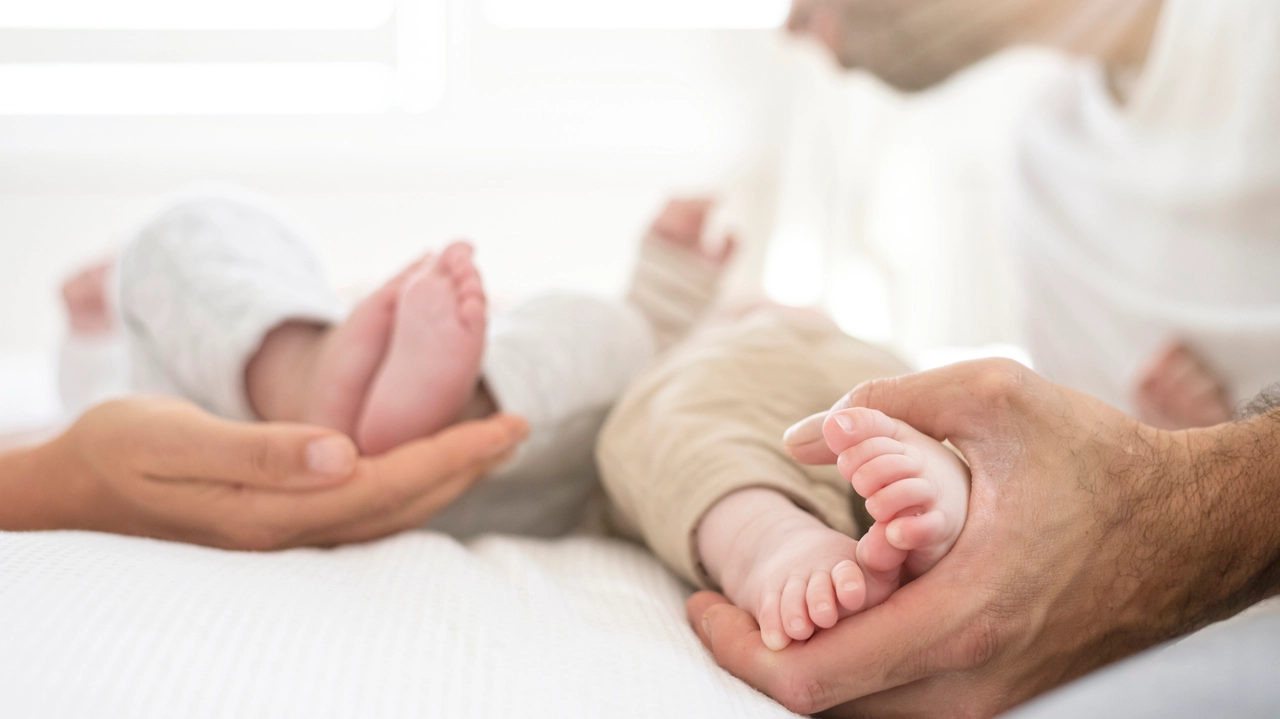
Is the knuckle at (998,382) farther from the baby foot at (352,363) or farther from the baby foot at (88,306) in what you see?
the baby foot at (88,306)

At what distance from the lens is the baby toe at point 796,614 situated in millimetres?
355

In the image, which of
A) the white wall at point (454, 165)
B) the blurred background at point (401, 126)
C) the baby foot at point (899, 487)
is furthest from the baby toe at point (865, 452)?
the white wall at point (454, 165)

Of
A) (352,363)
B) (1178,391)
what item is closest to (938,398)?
(352,363)

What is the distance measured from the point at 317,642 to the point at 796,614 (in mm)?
187

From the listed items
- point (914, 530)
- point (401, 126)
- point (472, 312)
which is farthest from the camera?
point (401, 126)

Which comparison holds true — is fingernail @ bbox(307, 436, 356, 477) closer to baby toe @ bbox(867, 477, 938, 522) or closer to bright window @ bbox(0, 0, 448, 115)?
baby toe @ bbox(867, 477, 938, 522)

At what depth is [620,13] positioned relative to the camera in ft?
6.64

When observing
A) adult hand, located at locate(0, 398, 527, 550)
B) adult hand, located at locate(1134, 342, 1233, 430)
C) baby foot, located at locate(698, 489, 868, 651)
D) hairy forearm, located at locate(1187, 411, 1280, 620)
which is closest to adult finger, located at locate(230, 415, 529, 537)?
adult hand, located at locate(0, 398, 527, 550)

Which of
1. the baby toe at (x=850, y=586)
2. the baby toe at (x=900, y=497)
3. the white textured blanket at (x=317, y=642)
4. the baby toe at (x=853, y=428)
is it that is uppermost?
the baby toe at (x=853, y=428)

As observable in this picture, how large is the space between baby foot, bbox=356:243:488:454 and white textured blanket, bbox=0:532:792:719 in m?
0.12

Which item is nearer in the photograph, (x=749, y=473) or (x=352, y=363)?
(x=749, y=473)

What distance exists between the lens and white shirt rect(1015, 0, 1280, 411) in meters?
0.71

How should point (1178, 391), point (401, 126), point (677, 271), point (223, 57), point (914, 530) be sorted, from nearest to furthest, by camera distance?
point (914, 530) → point (1178, 391) → point (677, 271) → point (223, 57) → point (401, 126)

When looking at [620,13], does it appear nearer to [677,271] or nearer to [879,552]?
[677,271]
